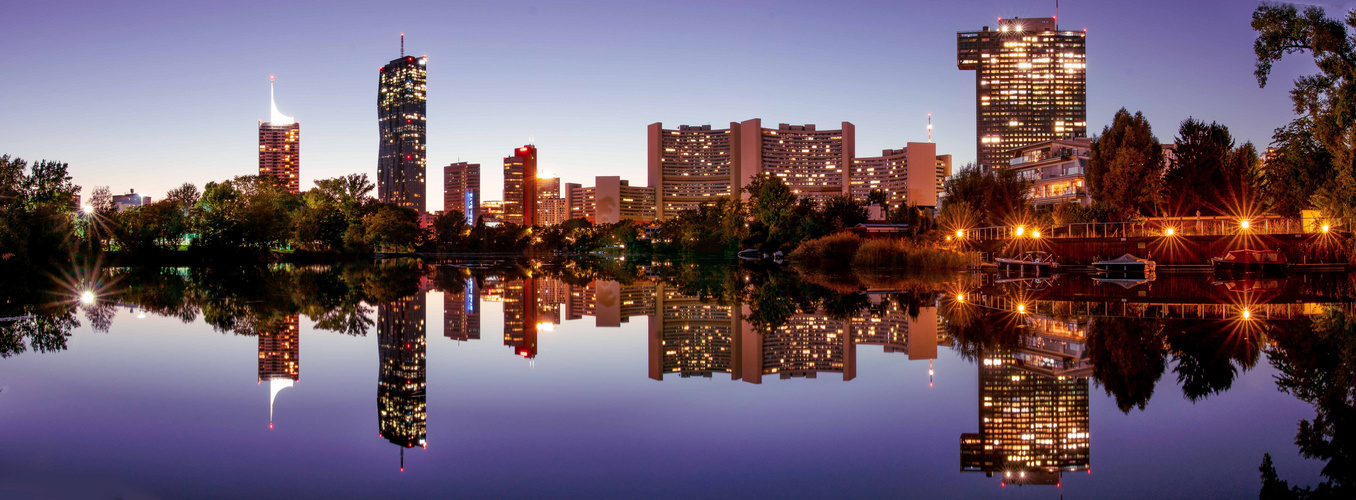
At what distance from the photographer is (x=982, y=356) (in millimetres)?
9492

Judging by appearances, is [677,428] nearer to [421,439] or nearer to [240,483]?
[421,439]

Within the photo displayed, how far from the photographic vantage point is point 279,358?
30.5ft

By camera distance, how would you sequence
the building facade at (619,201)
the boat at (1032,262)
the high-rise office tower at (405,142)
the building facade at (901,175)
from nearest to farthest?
the boat at (1032,262) < the building facade at (901,175) < the building facade at (619,201) < the high-rise office tower at (405,142)

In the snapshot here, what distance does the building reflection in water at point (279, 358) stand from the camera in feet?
24.8

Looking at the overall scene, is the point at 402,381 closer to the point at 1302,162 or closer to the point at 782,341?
the point at 782,341

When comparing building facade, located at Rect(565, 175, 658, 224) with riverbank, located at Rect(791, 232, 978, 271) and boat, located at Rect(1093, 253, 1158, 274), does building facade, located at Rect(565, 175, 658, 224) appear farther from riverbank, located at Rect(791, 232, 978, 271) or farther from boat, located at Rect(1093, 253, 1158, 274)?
boat, located at Rect(1093, 253, 1158, 274)

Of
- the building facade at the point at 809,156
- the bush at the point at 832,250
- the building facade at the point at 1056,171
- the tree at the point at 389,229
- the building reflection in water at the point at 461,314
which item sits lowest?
the building reflection in water at the point at 461,314

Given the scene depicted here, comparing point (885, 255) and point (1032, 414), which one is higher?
point (885, 255)

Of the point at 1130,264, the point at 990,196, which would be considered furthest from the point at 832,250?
the point at 990,196

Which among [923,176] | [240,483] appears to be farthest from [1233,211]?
[923,176]

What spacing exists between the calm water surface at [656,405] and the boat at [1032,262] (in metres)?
18.7

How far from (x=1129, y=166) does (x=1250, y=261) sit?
9.90 meters

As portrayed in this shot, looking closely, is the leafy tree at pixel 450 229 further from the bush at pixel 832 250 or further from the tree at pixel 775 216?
the bush at pixel 832 250

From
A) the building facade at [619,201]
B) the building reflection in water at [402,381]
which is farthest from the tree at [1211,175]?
the building facade at [619,201]
